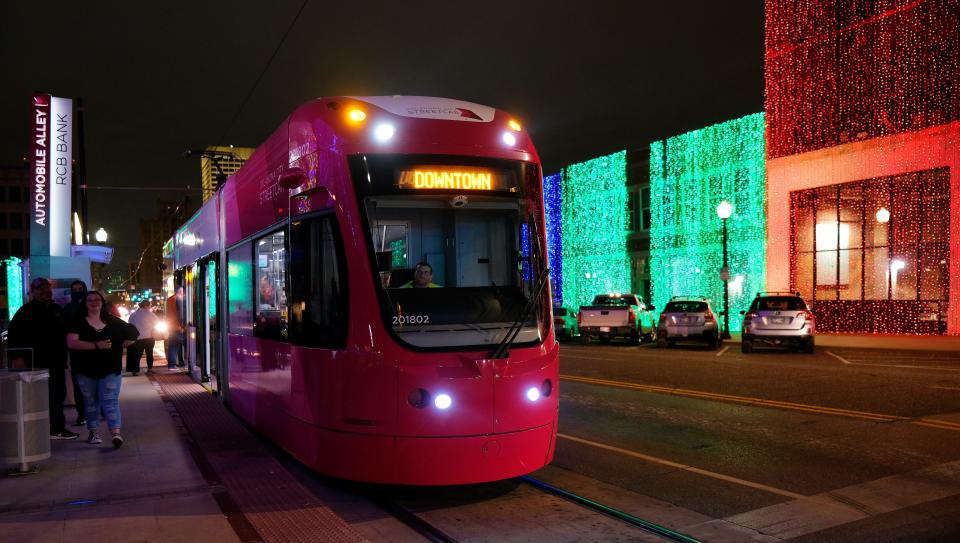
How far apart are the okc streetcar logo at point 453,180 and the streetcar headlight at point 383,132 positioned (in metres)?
0.40

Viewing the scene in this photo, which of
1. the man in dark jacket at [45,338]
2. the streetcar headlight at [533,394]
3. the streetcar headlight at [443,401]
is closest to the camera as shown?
the streetcar headlight at [443,401]

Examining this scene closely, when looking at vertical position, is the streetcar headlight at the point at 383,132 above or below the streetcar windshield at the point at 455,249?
above

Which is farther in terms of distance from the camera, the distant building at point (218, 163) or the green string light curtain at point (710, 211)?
the green string light curtain at point (710, 211)

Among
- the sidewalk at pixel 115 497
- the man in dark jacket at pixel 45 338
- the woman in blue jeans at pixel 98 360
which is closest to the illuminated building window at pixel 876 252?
the sidewalk at pixel 115 497

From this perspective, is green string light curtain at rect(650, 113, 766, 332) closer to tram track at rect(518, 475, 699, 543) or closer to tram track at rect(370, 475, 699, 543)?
tram track at rect(518, 475, 699, 543)

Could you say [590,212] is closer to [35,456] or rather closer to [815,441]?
[815,441]

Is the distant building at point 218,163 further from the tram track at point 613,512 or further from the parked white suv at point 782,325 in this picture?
the parked white suv at point 782,325

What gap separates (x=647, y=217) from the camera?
3716 centimetres

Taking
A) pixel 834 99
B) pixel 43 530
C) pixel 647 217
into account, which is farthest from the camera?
pixel 647 217

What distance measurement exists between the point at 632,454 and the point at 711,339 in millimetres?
16025

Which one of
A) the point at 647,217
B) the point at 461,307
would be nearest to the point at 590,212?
the point at 647,217

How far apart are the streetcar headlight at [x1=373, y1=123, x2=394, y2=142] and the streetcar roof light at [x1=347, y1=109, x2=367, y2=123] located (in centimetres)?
15

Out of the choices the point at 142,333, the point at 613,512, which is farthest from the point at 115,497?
the point at 142,333

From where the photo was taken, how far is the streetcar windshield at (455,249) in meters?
6.40
